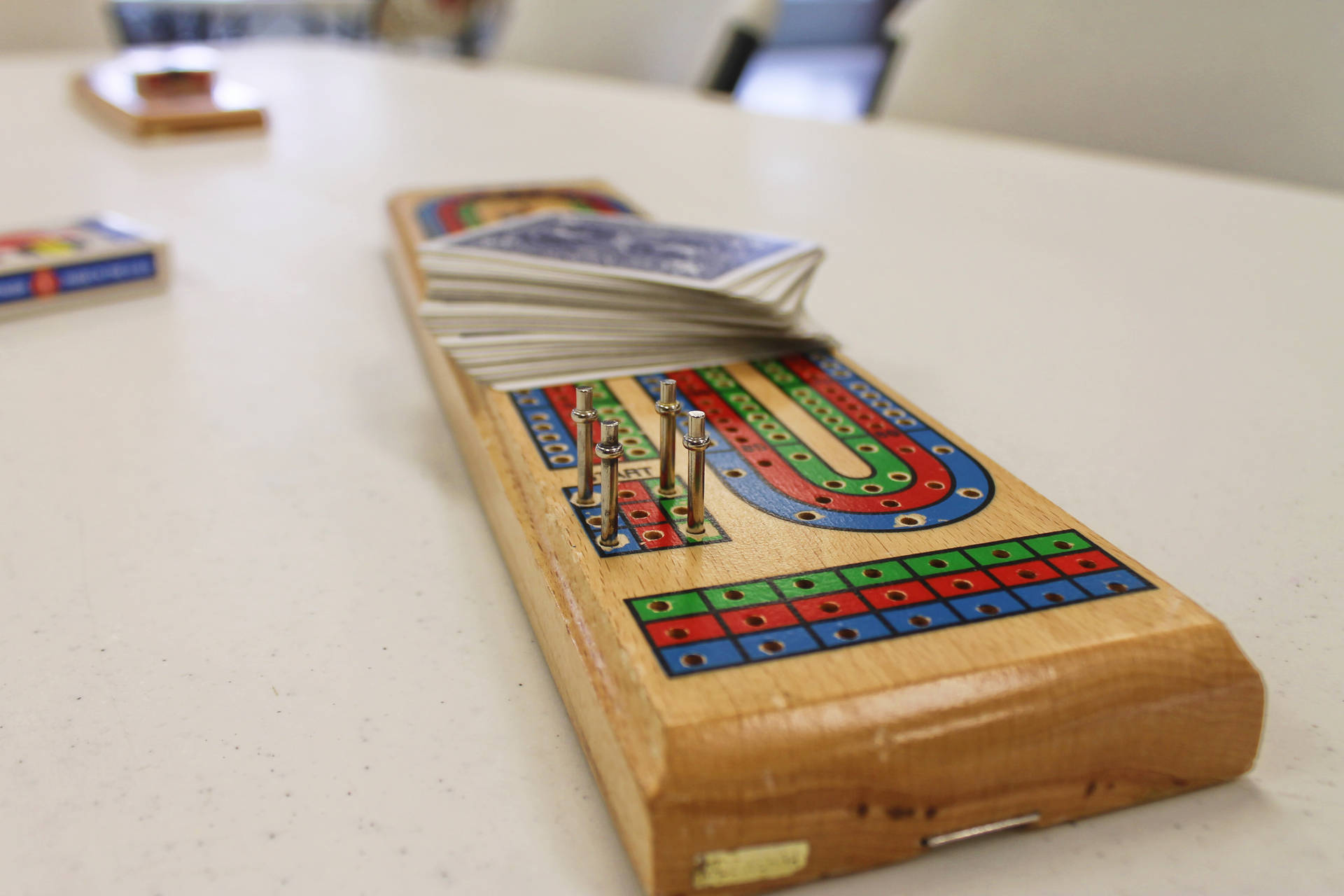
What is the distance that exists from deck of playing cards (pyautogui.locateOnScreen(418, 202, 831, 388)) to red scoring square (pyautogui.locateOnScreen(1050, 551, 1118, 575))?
30 cm

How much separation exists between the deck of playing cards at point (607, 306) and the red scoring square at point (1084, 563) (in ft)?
0.99

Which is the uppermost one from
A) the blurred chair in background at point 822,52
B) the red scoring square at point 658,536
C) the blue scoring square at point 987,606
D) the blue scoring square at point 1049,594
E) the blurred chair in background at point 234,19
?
the blue scoring square at point 1049,594

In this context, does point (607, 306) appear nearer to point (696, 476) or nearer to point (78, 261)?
point (696, 476)

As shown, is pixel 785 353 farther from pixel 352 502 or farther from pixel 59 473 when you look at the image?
pixel 59 473

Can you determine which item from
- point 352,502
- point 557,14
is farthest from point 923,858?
point 557,14

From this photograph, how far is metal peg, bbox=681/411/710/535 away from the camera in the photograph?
0.51 metres

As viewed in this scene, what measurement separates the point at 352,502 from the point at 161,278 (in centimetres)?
49

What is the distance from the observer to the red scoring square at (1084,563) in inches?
19.1

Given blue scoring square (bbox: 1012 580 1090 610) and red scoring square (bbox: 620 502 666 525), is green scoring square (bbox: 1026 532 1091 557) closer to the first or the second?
blue scoring square (bbox: 1012 580 1090 610)

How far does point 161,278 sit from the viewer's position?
3.40 ft

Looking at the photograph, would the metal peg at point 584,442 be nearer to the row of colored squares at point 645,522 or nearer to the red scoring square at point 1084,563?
the row of colored squares at point 645,522

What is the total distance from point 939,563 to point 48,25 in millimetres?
2897

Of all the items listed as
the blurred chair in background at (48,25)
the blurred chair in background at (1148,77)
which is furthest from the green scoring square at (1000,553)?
the blurred chair in background at (48,25)

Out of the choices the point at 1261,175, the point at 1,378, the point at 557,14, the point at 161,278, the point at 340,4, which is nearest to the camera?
the point at 1,378
